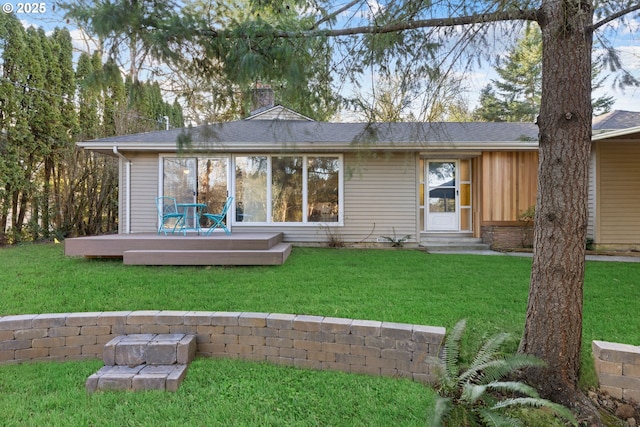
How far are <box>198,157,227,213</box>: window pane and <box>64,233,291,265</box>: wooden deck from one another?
238 centimetres

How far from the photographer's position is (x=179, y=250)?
19.2 ft

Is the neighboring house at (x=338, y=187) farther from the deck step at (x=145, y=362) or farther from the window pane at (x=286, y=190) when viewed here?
the deck step at (x=145, y=362)

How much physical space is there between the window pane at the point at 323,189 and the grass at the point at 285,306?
1391 mm

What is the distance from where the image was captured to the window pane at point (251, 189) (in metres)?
8.24

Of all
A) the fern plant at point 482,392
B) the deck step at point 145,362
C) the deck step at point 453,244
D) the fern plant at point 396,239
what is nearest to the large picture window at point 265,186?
the fern plant at point 396,239

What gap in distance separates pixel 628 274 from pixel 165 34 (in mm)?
6961

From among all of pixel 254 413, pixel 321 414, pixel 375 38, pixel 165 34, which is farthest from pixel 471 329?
pixel 165 34

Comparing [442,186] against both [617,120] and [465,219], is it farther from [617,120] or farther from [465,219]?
[617,120]

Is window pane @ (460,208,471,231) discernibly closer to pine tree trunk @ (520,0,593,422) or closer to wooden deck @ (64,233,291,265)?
wooden deck @ (64,233,291,265)

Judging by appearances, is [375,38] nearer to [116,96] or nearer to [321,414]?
[321,414]

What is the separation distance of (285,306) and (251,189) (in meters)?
5.05

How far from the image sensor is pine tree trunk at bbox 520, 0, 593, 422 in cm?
230

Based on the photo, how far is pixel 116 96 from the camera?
36.7 feet

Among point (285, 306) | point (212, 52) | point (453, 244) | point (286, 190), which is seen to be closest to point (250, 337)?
point (285, 306)
